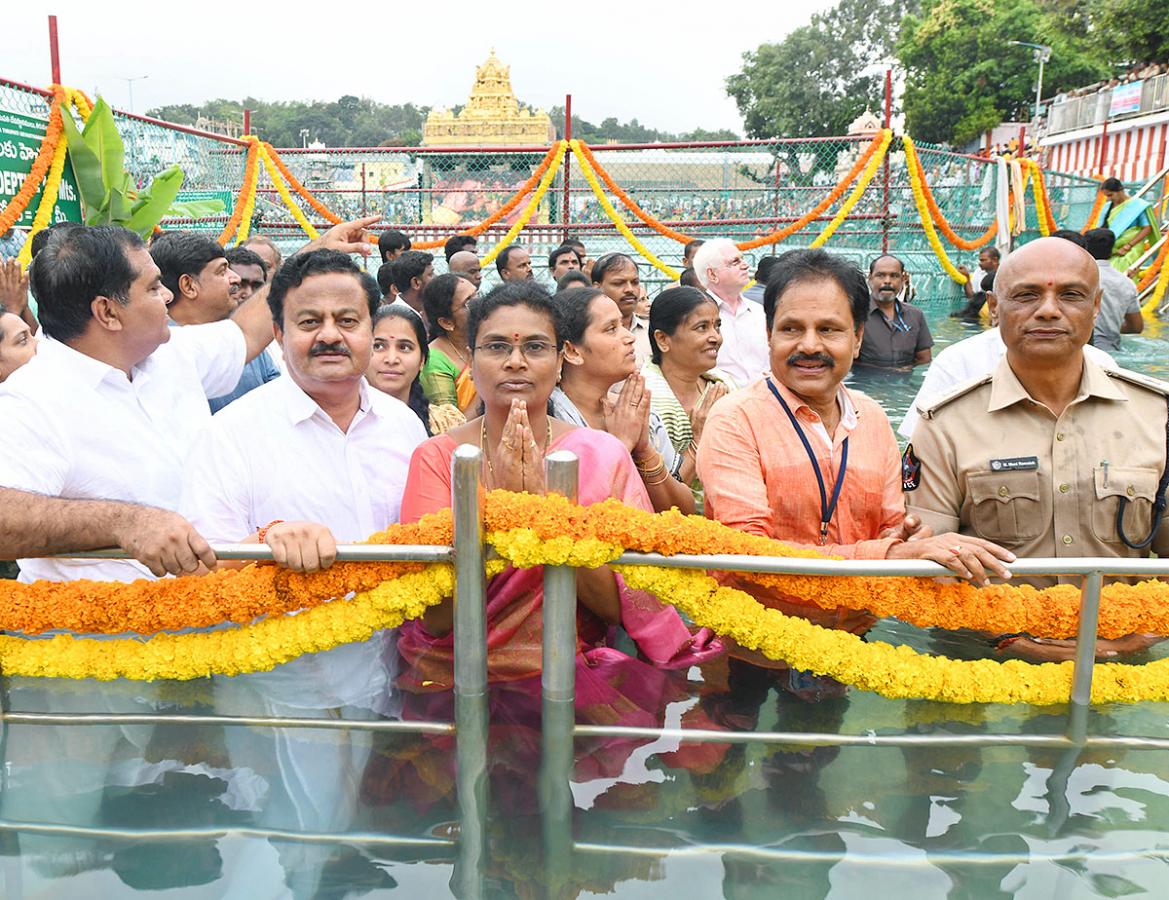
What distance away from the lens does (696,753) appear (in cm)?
252

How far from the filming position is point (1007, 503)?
278 cm

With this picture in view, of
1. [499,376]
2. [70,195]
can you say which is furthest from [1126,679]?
[70,195]

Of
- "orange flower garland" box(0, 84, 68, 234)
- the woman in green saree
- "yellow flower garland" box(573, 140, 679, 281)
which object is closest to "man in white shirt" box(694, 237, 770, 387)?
"orange flower garland" box(0, 84, 68, 234)

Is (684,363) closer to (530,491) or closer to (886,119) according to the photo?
(530,491)

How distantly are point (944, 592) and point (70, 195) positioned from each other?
7.01 metres

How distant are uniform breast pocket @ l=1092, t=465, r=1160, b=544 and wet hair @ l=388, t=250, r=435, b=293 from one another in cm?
420

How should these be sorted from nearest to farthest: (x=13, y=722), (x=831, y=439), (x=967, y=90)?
(x=13, y=722)
(x=831, y=439)
(x=967, y=90)

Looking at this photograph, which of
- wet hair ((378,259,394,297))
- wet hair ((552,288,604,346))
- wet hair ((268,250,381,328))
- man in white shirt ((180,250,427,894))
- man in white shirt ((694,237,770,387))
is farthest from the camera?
wet hair ((378,259,394,297))

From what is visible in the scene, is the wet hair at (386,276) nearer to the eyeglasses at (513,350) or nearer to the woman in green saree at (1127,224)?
the eyeglasses at (513,350)

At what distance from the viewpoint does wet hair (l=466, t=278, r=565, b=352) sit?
114 inches

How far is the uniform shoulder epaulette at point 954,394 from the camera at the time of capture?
9.41 ft

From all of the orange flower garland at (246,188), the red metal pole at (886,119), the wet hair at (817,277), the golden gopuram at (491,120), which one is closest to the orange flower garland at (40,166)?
the orange flower garland at (246,188)

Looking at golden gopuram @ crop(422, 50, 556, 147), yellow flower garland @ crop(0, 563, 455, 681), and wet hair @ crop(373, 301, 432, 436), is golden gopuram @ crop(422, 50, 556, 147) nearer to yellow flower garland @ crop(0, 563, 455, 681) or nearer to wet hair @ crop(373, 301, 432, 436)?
wet hair @ crop(373, 301, 432, 436)

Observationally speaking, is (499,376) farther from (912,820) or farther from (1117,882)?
(1117,882)
